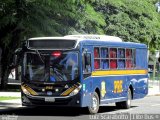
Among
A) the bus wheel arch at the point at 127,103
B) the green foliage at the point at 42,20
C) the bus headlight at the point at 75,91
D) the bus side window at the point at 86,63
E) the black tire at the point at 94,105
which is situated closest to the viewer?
the bus headlight at the point at 75,91

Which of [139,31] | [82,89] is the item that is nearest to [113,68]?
[82,89]

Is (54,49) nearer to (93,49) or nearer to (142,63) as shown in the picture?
(93,49)

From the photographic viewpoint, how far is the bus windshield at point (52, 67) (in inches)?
805

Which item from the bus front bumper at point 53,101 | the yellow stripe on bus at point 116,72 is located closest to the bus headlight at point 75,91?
the bus front bumper at point 53,101

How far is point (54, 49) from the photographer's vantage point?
20.6 m

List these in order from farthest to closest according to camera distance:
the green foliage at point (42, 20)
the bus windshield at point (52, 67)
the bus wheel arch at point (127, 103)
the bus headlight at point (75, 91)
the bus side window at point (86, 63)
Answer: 1. the green foliage at point (42, 20)
2. the bus wheel arch at point (127, 103)
3. the bus side window at point (86, 63)
4. the bus windshield at point (52, 67)
5. the bus headlight at point (75, 91)

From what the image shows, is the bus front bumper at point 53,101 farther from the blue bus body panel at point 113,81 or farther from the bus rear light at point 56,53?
the bus rear light at point 56,53

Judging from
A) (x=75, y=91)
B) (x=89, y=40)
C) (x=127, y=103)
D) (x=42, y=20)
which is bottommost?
(x=127, y=103)

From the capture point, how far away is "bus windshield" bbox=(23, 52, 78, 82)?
2045 cm

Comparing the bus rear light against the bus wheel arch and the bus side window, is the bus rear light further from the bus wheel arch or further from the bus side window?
the bus wheel arch

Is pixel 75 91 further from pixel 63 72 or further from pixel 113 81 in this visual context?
pixel 113 81

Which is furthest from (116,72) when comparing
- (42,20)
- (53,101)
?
(42,20)

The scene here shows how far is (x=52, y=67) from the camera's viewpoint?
2056 cm

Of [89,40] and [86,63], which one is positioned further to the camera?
[89,40]
